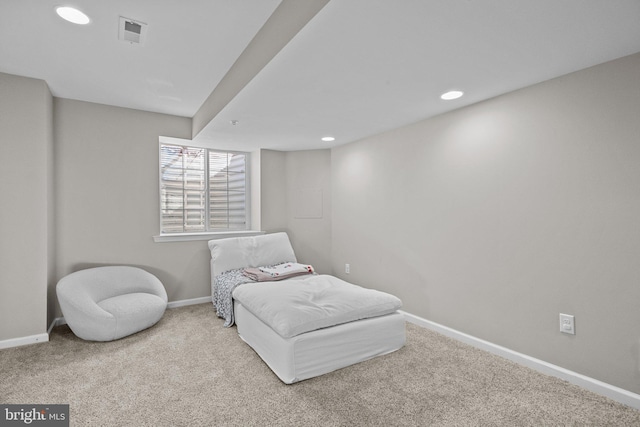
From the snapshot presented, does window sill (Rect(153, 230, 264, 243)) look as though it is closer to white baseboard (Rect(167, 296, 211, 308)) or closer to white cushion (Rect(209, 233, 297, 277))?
white cushion (Rect(209, 233, 297, 277))

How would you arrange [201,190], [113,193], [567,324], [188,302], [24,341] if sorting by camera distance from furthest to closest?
[201,190], [188,302], [113,193], [24,341], [567,324]

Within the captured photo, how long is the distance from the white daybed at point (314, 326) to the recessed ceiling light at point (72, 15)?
230cm

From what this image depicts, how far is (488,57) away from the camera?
1947mm

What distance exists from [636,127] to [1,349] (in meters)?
5.06

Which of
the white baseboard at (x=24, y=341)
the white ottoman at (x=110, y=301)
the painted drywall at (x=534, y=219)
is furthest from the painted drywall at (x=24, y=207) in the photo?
the painted drywall at (x=534, y=219)

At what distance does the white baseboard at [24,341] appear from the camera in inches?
109

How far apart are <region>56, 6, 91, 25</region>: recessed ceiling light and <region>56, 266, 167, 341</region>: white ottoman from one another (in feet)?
7.40

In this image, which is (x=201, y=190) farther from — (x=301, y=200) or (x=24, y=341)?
(x=24, y=341)

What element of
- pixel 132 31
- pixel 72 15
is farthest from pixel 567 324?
pixel 72 15

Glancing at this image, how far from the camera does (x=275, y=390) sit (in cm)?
212

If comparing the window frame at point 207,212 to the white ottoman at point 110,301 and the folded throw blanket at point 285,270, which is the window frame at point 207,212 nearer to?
the white ottoman at point 110,301

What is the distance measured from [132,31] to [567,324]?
11.9 feet

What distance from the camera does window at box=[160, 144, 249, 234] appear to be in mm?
4230

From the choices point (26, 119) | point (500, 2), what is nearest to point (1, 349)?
point (26, 119)
